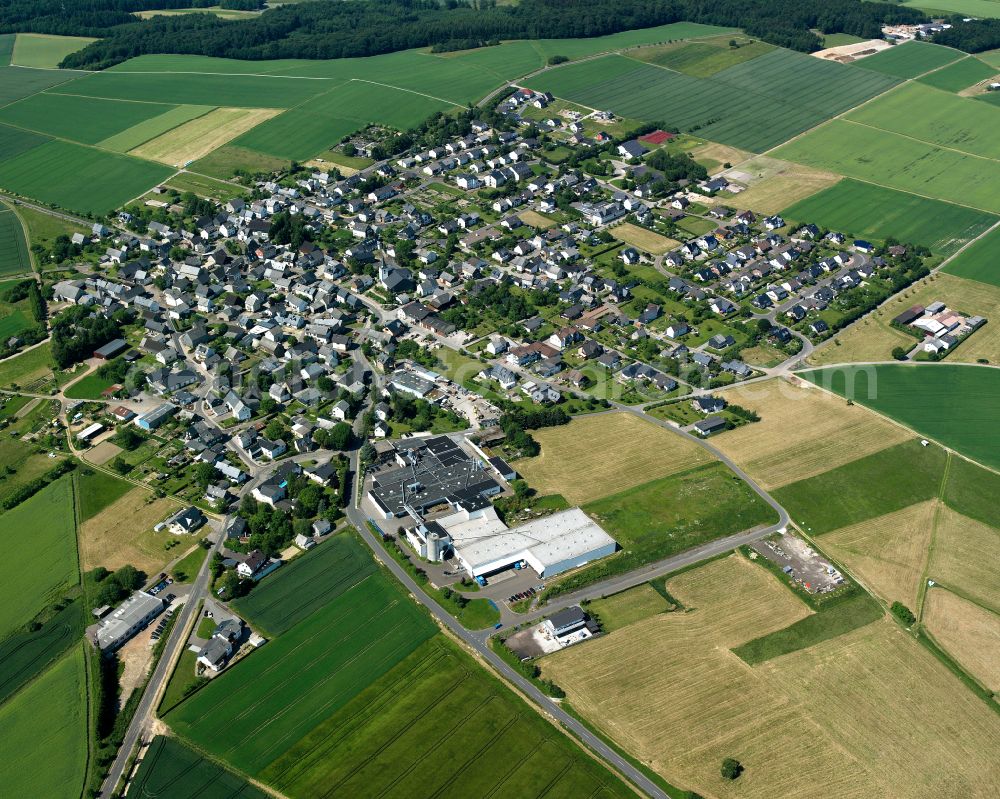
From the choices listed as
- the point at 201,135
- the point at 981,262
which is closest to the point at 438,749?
the point at 981,262

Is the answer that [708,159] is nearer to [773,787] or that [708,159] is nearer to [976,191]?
[976,191]

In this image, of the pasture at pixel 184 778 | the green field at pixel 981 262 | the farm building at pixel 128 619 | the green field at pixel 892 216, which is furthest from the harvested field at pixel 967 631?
the green field at pixel 892 216

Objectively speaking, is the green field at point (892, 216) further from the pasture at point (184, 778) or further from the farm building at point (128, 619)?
the pasture at point (184, 778)

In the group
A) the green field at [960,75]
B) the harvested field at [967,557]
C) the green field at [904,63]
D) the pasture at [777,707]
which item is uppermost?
the green field at [904,63]

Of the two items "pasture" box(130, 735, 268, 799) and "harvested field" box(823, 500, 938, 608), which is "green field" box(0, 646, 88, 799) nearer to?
"pasture" box(130, 735, 268, 799)

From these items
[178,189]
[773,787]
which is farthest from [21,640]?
[178,189]

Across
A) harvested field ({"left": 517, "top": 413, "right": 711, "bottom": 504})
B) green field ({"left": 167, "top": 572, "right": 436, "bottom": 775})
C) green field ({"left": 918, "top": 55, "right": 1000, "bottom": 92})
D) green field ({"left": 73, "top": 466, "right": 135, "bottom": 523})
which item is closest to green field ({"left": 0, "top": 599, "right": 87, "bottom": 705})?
green field ({"left": 73, "top": 466, "right": 135, "bottom": 523})

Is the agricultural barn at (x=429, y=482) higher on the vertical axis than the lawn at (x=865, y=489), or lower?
higher
